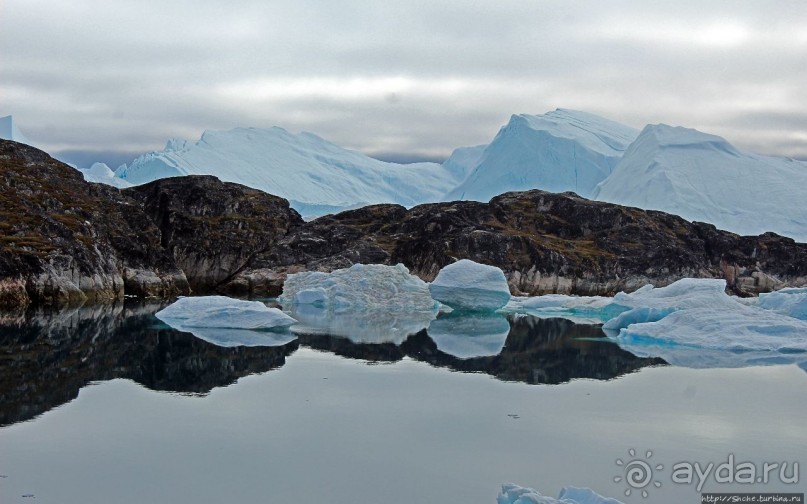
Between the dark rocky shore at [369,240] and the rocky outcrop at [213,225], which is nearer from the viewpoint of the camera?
the dark rocky shore at [369,240]

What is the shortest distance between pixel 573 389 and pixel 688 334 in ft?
41.5

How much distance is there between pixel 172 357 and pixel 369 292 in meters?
23.7

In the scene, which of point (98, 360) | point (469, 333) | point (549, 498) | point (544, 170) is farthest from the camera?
point (544, 170)

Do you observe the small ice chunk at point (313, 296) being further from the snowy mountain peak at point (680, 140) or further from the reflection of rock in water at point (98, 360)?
the snowy mountain peak at point (680, 140)

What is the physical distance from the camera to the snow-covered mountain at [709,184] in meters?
109

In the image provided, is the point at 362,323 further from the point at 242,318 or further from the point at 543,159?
the point at 543,159

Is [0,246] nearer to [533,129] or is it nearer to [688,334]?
[688,334]

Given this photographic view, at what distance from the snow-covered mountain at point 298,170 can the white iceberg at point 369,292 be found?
8788 cm

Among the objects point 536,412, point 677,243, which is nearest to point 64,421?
point 536,412

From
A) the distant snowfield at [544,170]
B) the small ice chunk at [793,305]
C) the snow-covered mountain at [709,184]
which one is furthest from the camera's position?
the distant snowfield at [544,170]

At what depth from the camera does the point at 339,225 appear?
87.3 metres

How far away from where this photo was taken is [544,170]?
127 m

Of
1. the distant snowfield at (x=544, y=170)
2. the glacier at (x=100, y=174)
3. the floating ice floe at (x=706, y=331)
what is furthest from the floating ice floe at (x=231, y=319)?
the glacier at (x=100, y=174)

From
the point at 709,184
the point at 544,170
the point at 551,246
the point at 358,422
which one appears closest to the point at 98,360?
the point at 358,422
